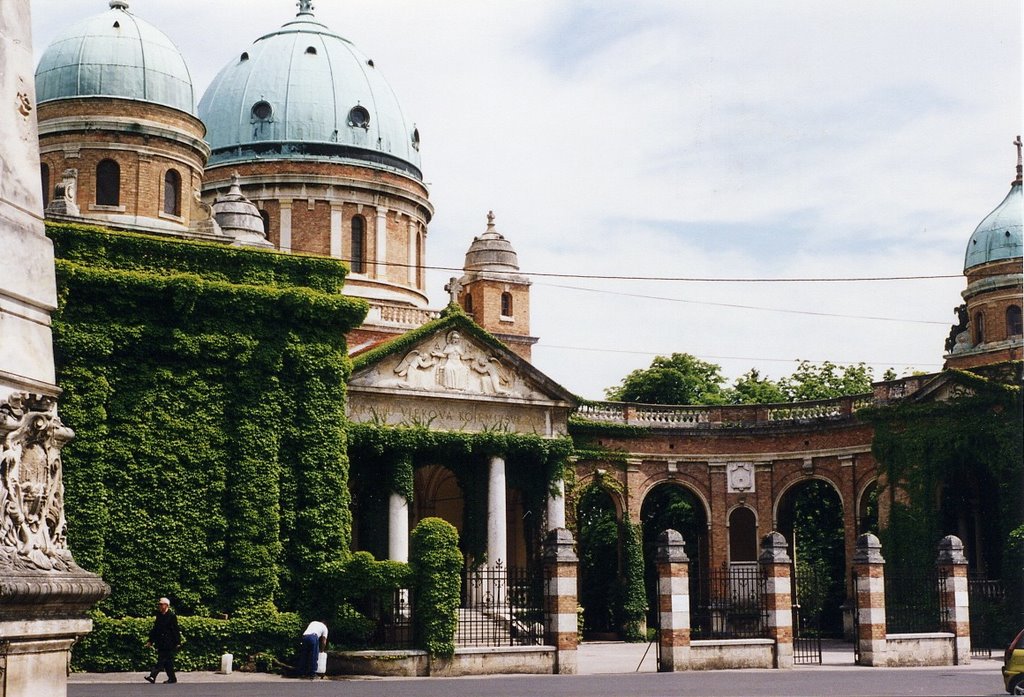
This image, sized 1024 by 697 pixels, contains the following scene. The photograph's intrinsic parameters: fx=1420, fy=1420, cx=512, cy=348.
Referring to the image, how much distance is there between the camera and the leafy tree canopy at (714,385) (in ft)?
201

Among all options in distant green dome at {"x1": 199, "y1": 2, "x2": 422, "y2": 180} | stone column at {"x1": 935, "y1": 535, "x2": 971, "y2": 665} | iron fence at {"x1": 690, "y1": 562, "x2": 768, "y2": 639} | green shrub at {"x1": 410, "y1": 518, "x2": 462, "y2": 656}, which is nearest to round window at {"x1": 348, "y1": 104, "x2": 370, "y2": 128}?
distant green dome at {"x1": 199, "y1": 2, "x2": 422, "y2": 180}

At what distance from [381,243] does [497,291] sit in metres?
4.18

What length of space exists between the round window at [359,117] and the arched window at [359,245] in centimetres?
316

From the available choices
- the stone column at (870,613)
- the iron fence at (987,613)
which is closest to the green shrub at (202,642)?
the stone column at (870,613)

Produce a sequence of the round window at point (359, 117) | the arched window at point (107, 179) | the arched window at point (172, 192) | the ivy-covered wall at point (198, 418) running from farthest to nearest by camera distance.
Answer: the round window at point (359, 117) → the arched window at point (172, 192) → the arched window at point (107, 179) → the ivy-covered wall at point (198, 418)

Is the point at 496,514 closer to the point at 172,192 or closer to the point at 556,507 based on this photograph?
the point at 556,507

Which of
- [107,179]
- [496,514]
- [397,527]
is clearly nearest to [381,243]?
[107,179]

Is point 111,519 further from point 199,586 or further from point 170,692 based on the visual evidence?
point 170,692

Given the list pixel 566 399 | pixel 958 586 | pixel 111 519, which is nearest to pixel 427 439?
pixel 566 399

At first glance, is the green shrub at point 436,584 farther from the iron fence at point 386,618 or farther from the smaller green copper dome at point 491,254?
the smaller green copper dome at point 491,254

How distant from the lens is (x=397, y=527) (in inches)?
1453

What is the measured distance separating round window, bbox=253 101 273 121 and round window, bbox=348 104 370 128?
2.66 meters

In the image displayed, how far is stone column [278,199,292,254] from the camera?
46.2 meters

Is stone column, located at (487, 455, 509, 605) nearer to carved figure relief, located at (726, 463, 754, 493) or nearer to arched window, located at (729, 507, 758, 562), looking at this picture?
carved figure relief, located at (726, 463, 754, 493)
